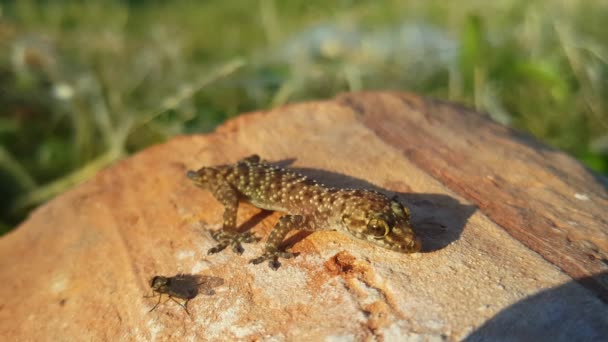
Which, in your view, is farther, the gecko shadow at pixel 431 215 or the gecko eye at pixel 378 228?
the gecko shadow at pixel 431 215

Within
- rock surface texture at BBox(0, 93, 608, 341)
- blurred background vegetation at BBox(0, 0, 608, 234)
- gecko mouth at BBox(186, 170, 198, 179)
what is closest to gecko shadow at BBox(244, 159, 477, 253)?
rock surface texture at BBox(0, 93, 608, 341)

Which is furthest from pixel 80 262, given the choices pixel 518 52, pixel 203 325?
pixel 518 52

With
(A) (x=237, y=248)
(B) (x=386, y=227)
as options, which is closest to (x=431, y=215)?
(B) (x=386, y=227)

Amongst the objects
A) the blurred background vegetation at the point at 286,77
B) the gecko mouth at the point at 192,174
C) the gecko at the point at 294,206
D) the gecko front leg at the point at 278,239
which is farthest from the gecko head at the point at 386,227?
the blurred background vegetation at the point at 286,77

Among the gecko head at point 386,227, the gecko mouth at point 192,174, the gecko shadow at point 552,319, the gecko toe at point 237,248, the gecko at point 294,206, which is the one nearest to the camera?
the gecko shadow at point 552,319

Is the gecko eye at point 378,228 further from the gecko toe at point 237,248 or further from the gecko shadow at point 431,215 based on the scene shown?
the gecko toe at point 237,248

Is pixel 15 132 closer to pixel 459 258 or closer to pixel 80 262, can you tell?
pixel 80 262

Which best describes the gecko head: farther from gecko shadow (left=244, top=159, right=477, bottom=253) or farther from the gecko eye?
gecko shadow (left=244, top=159, right=477, bottom=253)
